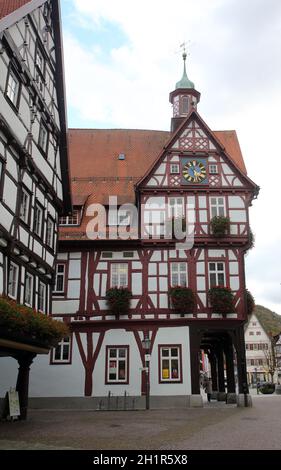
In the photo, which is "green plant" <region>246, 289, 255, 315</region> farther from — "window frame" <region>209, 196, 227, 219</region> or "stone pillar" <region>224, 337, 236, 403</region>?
"window frame" <region>209, 196, 227, 219</region>

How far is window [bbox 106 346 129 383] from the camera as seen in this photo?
25922 millimetres

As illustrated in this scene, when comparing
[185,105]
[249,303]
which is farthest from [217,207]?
[185,105]

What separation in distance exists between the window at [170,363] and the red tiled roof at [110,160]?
7473mm

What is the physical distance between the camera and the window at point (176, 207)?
1106 inches

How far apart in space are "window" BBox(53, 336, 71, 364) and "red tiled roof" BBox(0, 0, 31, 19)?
1564 cm

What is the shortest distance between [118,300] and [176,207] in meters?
5.99

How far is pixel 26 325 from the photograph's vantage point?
14.8 metres

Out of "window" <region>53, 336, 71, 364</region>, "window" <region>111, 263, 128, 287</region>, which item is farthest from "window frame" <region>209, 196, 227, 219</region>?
"window" <region>53, 336, 71, 364</region>

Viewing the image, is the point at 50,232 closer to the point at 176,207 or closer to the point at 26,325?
the point at 26,325

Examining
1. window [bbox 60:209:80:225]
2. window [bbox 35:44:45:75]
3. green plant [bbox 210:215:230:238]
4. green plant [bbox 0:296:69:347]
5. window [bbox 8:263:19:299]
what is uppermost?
window [bbox 35:44:45:75]

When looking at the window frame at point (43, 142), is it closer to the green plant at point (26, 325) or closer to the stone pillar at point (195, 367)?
the green plant at point (26, 325)

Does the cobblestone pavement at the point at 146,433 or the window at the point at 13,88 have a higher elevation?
the window at the point at 13,88

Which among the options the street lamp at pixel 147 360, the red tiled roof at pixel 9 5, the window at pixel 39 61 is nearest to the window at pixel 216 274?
the street lamp at pixel 147 360
